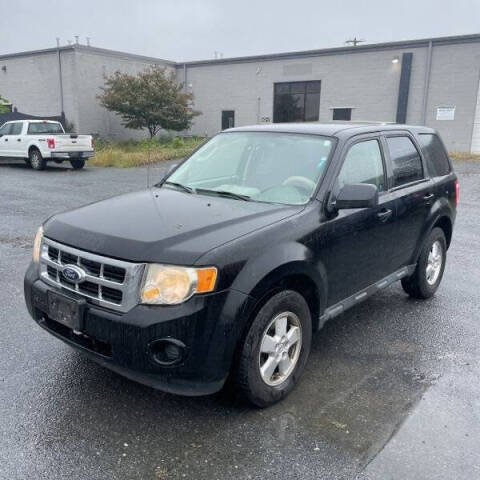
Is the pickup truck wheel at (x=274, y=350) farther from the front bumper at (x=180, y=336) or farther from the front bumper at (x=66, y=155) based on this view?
the front bumper at (x=66, y=155)

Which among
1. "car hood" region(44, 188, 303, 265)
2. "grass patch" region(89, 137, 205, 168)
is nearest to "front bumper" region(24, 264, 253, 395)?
"car hood" region(44, 188, 303, 265)

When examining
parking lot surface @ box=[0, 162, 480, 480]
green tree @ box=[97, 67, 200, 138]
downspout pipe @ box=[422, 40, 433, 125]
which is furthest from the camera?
green tree @ box=[97, 67, 200, 138]

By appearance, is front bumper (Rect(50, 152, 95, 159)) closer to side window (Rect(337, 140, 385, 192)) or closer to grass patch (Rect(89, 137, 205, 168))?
grass patch (Rect(89, 137, 205, 168))

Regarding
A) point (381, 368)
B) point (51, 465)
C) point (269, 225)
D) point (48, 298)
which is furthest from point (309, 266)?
point (51, 465)

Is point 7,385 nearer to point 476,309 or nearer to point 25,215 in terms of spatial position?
point 476,309

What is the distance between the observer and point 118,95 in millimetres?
25266

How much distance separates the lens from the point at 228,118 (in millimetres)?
30141

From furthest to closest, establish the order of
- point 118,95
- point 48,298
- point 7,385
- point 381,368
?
point 118,95 → point 381,368 → point 7,385 → point 48,298

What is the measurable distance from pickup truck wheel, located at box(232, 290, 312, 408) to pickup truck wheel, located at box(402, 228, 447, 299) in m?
2.02

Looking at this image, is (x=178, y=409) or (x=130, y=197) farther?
(x=130, y=197)

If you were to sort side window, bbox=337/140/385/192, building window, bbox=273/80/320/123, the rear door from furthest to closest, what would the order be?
1. building window, bbox=273/80/320/123
2. the rear door
3. side window, bbox=337/140/385/192

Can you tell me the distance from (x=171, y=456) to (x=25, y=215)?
7783mm

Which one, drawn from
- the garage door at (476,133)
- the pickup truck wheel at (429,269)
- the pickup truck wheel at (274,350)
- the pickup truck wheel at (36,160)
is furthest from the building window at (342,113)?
the pickup truck wheel at (274,350)

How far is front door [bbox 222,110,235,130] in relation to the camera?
29984mm
